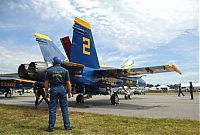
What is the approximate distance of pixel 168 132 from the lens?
6344 millimetres

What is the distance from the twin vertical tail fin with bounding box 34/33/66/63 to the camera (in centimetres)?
1823

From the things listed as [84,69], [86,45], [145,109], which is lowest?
[145,109]

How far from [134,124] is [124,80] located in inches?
470

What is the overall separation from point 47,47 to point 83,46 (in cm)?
430

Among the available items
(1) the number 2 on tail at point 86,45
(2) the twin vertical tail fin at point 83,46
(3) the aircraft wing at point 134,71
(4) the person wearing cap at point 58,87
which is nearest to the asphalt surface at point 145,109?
(3) the aircraft wing at point 134,71

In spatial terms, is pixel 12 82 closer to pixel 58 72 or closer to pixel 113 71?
pixel 113 71

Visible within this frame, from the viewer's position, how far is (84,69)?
15.2 m

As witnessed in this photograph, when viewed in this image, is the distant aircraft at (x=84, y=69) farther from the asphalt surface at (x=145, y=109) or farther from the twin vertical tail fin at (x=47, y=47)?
the asphalt surface at (x=145, y=109)

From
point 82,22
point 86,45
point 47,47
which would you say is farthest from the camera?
point 47,47

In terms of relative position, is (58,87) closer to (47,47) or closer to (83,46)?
(83,46)

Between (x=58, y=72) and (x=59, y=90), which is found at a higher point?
(x=58, y=72)

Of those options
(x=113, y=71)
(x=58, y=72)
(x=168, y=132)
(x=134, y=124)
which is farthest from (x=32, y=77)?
(x=168, y=132)

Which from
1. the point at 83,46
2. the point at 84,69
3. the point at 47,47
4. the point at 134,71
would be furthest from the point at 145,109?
the point at 47,47

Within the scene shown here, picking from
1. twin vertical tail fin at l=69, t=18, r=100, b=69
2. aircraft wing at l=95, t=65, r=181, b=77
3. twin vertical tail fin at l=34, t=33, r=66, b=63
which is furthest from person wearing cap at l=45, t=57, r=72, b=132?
twin vertical tail fin at l=34, t=33, r=66, b=63
